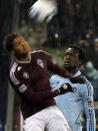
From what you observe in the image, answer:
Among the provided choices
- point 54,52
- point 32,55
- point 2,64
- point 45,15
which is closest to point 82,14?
point 54,52

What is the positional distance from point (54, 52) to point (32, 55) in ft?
22.9

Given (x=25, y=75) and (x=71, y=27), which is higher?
(x=25, y=75)

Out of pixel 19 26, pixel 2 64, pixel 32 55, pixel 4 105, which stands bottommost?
pixel 4 105

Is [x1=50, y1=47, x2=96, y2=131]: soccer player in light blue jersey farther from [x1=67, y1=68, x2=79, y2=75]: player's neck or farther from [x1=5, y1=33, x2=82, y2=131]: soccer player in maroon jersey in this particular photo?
[x1=5, y1=33, x2=82, y2=131]: soccer player in maroon jersey

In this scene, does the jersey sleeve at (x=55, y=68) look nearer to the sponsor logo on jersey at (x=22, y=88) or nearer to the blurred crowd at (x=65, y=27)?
the sponsor logo on jersey at (x=22, y=88)

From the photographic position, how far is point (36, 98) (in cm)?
377

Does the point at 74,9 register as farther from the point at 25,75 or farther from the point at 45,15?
the point at 25,75

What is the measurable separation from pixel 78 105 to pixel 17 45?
102 cm

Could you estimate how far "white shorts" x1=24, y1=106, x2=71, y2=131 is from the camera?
3798mm

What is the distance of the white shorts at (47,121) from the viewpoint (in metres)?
3.80

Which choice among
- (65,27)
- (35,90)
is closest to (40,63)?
(35,90)

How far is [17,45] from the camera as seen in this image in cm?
398

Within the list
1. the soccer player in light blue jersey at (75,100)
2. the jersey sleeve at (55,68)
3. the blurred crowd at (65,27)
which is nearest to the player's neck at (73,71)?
the soccer player in light blue jersey at (75,100)

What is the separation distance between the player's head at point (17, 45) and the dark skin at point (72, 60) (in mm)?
594
